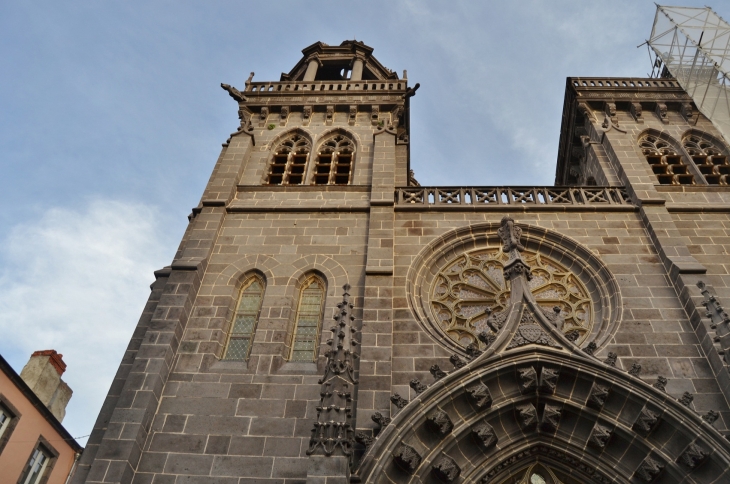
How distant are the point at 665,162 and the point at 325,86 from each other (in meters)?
11.3

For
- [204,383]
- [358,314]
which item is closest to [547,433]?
[358,314]

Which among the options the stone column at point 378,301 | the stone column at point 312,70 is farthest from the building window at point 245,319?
the stone column at point 312,70

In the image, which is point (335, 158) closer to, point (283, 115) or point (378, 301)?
point (283, 115)

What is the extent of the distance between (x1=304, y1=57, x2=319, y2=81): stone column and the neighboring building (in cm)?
1449

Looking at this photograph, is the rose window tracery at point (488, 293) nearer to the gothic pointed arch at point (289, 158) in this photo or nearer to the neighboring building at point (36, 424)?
the gothic pointed arch at point (289, 158)

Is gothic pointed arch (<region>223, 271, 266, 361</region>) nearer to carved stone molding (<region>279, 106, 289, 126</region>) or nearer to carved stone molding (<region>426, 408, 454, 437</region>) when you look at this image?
carved stone molding (<region>426, 408, 454, 437</region>)

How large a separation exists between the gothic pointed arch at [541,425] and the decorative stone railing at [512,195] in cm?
551

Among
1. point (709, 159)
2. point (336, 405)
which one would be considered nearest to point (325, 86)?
point (709, 159)

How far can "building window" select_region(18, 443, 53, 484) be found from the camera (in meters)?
20.7

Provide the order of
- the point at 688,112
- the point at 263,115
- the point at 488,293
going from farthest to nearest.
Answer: the point at 263,115 → the point at 688,112 → the point at 488,293

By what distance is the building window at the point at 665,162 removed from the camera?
60.6 ft

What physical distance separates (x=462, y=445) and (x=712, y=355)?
514 cm

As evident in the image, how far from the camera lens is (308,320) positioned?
1388cm

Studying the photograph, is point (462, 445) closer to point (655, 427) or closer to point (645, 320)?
point (655, 427)
